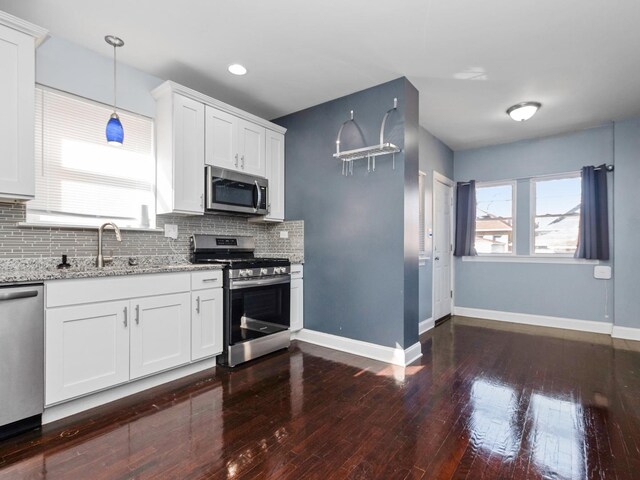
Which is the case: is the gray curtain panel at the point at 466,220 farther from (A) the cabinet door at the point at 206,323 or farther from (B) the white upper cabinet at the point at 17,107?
(B) the white upper cabinet at the point at 17,107

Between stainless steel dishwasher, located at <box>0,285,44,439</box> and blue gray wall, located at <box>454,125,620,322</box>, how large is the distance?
5.27 metres

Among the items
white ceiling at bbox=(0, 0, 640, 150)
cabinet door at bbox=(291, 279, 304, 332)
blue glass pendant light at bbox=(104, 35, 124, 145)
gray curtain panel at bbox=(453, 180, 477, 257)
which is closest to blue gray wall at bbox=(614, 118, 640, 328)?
white ceiling at bbox=(0, 0, 640, 150)

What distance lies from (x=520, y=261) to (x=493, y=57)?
323cm

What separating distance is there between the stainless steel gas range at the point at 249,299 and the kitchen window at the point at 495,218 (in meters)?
3.46

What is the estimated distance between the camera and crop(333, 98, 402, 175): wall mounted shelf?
299cm

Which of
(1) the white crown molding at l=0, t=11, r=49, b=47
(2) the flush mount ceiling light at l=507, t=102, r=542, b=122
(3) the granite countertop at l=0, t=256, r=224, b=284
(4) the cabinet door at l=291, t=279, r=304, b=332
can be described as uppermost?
(2) the flush mount ceiling light at l=507, t=102, r=542, b=122

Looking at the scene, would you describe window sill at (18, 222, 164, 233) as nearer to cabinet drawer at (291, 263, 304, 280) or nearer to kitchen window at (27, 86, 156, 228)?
kitchen window at (27, 86, 156, 228)

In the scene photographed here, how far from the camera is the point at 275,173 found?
12.9 feet

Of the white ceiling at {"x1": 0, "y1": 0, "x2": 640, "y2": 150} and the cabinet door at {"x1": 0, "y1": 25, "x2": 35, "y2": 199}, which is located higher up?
the white ceiling at {"x1": 0, "y1": 0, "x2": 640, "y2": 150}

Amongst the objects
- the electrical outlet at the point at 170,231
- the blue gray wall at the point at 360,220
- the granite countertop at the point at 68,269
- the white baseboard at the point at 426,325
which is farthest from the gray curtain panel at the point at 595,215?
the electrical outlet at the point at 170,231

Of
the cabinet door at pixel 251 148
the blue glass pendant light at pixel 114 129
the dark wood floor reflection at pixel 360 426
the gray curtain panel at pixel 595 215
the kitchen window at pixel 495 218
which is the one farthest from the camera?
the kitchen window at pixel 495 218

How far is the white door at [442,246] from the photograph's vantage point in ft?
15.5

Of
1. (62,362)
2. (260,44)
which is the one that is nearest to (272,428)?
(62,362)

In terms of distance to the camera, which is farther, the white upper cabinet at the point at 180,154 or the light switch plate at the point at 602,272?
the light switch plate at the point at 602,272
